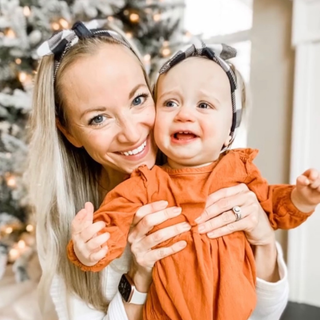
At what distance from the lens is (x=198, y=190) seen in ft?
2.98

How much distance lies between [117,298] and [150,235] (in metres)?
0.24

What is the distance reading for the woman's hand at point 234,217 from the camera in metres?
0.91

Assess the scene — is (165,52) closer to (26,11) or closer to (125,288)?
(26,11)

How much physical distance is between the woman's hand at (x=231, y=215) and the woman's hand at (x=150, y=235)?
0.18 feet

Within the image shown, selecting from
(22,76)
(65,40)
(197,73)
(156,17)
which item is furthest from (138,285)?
(156,17)

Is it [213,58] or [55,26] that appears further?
[55,26]

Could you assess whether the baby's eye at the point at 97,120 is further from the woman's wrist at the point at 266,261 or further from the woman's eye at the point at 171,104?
the woman's wrist at the point at 266,261

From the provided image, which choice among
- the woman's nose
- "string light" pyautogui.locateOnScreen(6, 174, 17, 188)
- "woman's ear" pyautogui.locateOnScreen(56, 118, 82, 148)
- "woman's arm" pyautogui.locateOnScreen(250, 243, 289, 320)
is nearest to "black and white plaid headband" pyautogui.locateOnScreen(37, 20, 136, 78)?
"woman's ear" pyautogui.locateOnScreen(56, 118, 82, 148)

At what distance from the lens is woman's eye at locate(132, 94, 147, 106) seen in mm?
1015

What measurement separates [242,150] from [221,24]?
208 cm

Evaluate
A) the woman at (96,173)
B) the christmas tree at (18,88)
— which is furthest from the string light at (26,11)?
the woman at (96,173)

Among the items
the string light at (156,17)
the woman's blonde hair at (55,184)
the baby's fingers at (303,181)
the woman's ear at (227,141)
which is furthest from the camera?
the string light at (156,17)

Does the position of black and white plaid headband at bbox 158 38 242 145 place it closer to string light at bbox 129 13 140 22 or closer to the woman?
the woman

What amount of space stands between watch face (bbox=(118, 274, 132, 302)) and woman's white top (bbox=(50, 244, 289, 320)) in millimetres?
19
